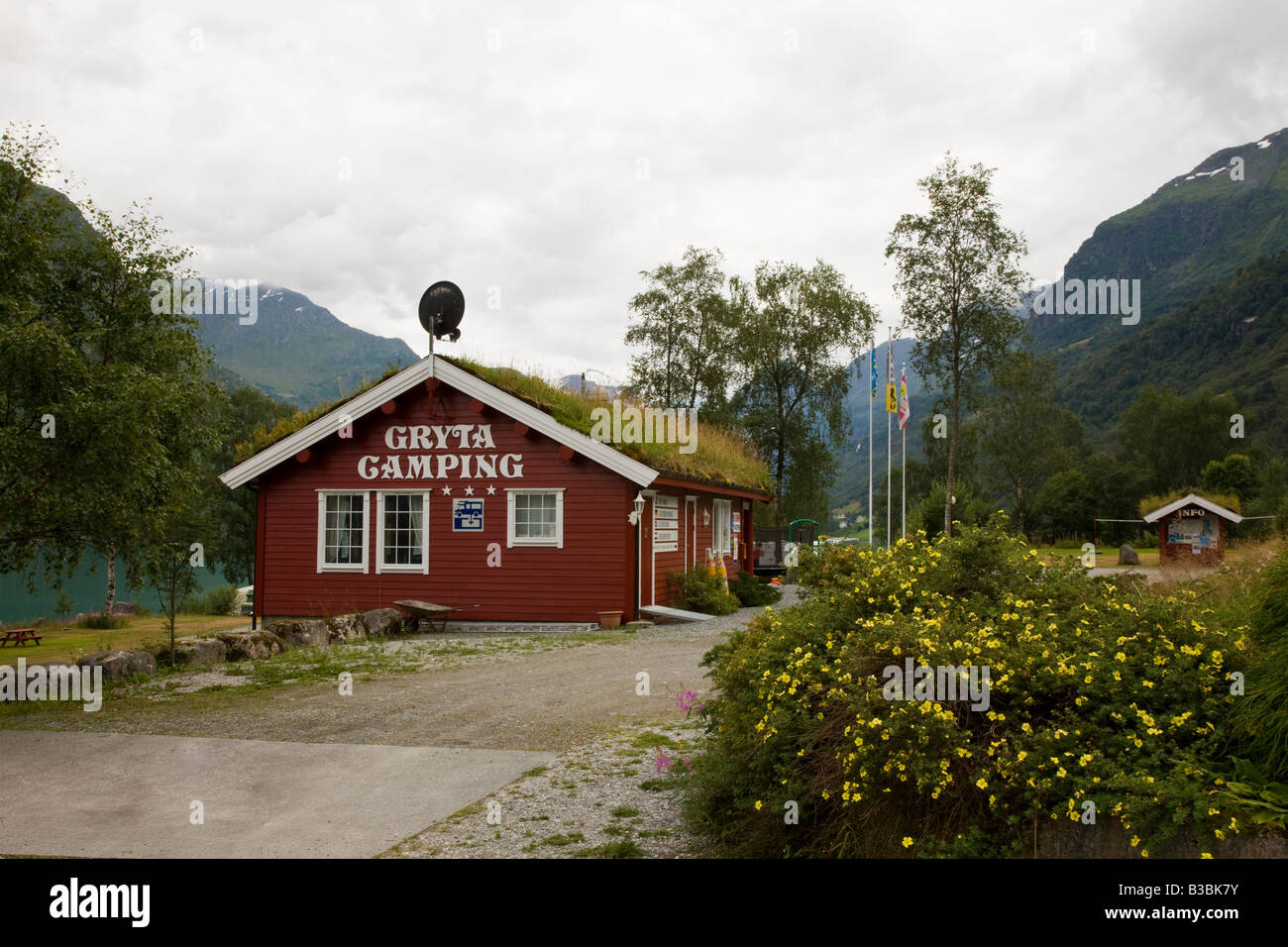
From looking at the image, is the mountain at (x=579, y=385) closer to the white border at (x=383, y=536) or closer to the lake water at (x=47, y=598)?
the white border at (x=383, y=536)

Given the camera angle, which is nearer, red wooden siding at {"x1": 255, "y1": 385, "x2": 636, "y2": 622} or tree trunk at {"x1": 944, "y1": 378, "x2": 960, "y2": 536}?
red wooden siding at {"x1": 255, "y1": 385, "x2": 636, "y2": 622}

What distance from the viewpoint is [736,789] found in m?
4.95

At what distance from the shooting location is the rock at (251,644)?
13.7 meters

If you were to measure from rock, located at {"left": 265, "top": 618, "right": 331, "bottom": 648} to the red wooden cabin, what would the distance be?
373cm

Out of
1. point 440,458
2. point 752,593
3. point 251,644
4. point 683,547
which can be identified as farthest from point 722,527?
point 251,644

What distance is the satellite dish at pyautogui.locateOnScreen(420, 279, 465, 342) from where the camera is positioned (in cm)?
2078

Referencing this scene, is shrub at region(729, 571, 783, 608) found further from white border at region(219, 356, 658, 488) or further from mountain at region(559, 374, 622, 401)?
white border at region(219, 356, 658, 488)

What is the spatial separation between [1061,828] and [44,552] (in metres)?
12.5

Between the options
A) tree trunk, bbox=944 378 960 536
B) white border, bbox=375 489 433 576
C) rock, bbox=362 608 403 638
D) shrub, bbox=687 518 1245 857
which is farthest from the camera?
tree trunk, bbox=944 378 960 536

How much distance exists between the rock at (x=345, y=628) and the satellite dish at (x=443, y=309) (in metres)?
7.02

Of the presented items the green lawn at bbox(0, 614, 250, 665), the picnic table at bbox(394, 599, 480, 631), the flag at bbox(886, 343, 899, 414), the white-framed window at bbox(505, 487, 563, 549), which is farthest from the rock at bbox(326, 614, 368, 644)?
the flag at bbox(886, 343, 899, 414)

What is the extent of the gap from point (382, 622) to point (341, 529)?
3457 millimetres
